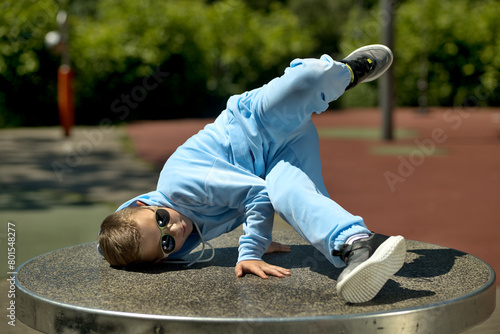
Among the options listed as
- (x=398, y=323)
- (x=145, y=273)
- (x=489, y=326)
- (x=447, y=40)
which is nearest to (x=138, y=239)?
(x=145, y=273)

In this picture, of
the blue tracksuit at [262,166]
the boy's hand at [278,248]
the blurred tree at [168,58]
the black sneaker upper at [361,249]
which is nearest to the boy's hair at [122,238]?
the blue tracksuit at [262,166]

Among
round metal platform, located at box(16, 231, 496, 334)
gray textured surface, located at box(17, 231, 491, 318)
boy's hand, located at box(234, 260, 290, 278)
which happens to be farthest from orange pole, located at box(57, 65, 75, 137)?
boy's hand, located at box(234, 260, 290, 278)

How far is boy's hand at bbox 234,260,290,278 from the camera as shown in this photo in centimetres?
239

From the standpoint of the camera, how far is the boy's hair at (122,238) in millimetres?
2371

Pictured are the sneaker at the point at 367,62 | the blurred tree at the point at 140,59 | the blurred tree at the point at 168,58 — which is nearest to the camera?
the sneaker at the point at 367,62

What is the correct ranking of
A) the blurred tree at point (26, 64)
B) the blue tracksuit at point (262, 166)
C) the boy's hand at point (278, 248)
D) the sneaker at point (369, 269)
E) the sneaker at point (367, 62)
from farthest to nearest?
the blurred tree at point (26, 64) < the boy's hand at point (278, 248) < the sneaker at point (367, 62) < the blue tracksuit at point (262, 166) < the sneaker at point (369, 269)

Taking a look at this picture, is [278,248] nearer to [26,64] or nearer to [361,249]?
[361,249]

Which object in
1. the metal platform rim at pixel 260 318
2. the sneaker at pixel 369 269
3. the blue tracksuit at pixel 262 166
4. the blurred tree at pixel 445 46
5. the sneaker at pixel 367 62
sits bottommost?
the blurred tree at pixel 445 46

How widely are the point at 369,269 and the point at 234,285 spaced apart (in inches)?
21.4

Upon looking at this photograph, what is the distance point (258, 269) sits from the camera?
239cm

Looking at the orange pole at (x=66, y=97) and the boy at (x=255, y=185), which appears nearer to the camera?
the boy at (x=255, y=185)

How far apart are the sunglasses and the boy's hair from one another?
9 cm

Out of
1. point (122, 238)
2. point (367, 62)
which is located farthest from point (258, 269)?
point (367, 62)

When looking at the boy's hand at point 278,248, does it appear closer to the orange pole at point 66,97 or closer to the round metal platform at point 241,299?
the round metal platform at point 241,299
